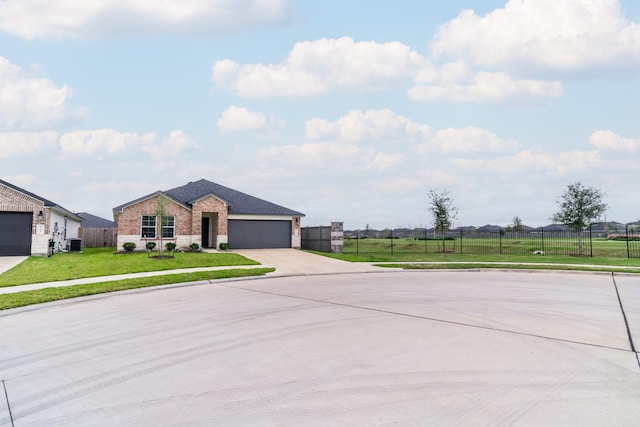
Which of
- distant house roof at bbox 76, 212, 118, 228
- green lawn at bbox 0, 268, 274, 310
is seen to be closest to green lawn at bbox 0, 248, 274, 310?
green lawn at bbox 0, 268, 274, 310

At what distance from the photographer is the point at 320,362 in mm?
5836

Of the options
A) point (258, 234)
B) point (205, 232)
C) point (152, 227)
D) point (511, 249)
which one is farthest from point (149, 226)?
point (511, 249)

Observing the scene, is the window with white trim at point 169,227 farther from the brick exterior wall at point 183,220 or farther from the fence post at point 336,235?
the fence post at point 336,235

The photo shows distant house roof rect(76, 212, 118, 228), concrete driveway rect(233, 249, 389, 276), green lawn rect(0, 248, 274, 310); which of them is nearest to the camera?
green lawn rect(0, 248, 274, 310)

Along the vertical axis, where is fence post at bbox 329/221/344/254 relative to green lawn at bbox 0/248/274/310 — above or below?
above

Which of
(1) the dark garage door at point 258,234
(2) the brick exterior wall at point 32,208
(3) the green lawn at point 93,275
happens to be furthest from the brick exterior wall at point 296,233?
(2) the brick exterior wall at point 32,208

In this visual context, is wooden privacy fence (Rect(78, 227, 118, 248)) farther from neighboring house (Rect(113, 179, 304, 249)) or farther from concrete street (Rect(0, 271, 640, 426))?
concrete street (Rect(0, 271, 640, 426))

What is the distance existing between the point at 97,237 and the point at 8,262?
18.4 metres

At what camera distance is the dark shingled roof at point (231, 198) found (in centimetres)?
3238

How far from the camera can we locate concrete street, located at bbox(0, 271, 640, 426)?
4293mm

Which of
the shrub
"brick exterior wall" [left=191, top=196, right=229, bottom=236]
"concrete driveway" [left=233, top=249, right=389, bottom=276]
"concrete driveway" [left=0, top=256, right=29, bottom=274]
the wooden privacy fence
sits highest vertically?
"brick exterior wall" [left=191, top=196, right=229, bottom=236]

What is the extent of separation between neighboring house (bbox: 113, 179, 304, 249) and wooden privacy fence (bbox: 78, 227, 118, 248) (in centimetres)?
866

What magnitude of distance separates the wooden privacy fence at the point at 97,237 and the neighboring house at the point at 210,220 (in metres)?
8.66

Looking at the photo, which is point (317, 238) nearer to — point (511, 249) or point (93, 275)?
point (511, 249)
